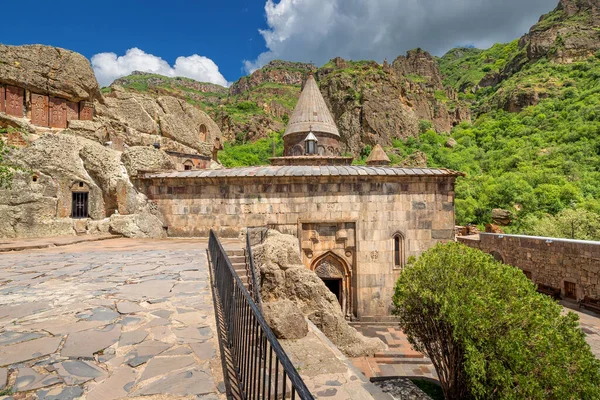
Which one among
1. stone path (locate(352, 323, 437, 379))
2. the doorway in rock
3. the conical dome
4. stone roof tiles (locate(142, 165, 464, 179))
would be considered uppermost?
the conical dome

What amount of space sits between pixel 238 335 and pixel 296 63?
125306 mm

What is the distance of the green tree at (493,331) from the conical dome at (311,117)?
14906 millimetres

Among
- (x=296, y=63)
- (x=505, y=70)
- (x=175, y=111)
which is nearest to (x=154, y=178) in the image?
(x=175, y=111)

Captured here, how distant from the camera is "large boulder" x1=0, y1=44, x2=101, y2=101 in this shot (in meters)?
11.1

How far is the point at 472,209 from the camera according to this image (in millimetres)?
23578

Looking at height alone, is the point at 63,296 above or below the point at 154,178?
below

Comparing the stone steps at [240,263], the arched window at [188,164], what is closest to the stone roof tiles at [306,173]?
the stone steps at [240,263]

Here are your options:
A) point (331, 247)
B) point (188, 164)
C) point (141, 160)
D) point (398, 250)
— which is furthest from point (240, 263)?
point (188, 164)

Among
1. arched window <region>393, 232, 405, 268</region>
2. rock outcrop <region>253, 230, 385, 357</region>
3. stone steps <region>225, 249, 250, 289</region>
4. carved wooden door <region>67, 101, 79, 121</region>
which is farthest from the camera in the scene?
carved wooden door <region>67, 101, 79, 121</region>

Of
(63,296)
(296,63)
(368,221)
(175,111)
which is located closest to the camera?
(63,296)

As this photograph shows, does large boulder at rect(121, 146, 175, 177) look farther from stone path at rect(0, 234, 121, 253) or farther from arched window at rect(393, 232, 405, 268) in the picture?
arched window at rect(393, 232, 405, 268)

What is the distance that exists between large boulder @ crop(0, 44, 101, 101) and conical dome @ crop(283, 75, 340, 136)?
10909 millimetres

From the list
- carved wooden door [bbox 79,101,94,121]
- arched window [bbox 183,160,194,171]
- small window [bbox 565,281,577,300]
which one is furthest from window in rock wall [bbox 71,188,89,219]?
small window [bbox 565,281,577,300]

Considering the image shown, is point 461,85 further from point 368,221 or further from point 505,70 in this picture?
point 368,221
